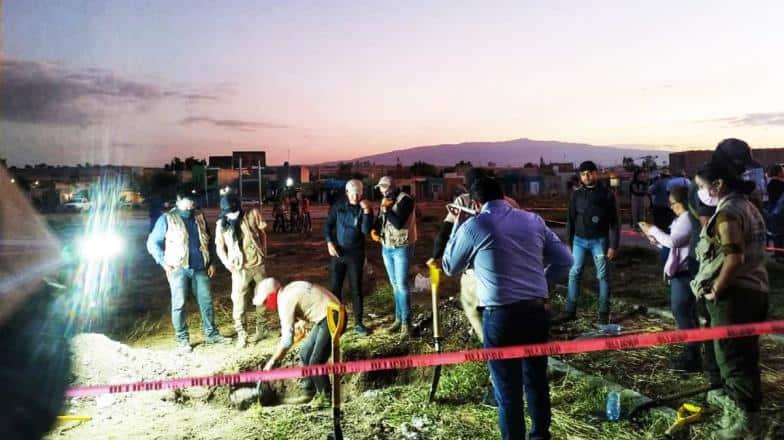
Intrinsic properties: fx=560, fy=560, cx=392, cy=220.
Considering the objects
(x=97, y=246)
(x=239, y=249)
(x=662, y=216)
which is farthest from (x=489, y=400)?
(x=97, y=246)

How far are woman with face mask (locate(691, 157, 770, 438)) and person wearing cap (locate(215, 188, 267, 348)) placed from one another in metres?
4.73

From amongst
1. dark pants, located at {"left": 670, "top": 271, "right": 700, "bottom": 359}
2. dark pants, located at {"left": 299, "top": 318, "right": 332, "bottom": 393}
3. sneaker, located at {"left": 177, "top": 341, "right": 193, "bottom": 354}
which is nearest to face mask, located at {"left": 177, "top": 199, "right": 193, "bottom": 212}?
sneaker, located at {"left": 177, "top": 341, "right": 193, "bottom": 354}

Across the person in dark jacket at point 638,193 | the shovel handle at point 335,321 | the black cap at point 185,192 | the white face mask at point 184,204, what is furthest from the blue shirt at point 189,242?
the person in dark jacket at point 638,193

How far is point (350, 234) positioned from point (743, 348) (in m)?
4.08

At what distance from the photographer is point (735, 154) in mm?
3684

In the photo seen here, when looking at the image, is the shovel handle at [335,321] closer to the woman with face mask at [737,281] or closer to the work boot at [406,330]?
the work boot at [406,330]

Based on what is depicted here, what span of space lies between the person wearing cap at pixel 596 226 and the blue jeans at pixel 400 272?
2033 mm

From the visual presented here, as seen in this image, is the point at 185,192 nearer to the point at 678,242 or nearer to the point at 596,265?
the point at 596,265

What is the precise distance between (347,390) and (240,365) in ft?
3.86

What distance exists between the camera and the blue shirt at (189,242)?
6438 mm

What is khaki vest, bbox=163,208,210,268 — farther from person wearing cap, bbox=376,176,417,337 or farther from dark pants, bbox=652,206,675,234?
dark pants, bbox=652,206,675,234

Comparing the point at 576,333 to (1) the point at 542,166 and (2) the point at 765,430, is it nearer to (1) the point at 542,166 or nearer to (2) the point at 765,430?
(2) the point at 765,430

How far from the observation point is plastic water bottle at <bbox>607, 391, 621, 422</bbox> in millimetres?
4336

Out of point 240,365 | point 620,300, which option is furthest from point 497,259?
point 620,300
